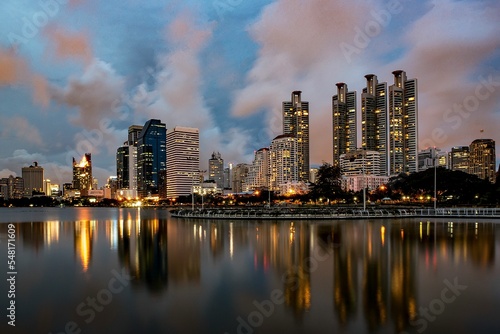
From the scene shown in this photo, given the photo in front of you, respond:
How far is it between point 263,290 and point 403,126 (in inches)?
7778

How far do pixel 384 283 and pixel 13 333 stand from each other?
11.1 meters

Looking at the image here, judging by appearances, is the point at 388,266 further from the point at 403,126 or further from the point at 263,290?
the point at 403,126

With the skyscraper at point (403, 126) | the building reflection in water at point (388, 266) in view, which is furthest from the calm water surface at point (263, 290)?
the skyscraper at point (403, 126)

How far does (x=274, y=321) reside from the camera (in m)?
9.53

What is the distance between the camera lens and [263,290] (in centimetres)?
1241

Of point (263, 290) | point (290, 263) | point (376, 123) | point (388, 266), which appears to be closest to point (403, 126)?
point (376, 123)

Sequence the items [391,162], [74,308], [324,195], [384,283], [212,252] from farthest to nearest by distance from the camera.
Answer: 1. [391,162]
2. [324,195]
3. [212,252]
4. [384,283]
5. [74,308]

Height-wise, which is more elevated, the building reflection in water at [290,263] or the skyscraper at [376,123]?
the skyscraper at [376,123]

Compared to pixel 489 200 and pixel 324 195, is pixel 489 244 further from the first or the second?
pixel 324 195

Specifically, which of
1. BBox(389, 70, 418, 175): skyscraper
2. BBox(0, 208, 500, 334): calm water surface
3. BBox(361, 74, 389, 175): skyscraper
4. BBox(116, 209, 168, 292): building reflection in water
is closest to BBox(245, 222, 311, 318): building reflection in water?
BBox(0, 208, 500, 334): calm water surface

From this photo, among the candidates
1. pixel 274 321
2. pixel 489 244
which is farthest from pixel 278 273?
pixel 489 244

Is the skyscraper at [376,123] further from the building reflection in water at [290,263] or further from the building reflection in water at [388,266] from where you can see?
the building reflection in water at [290,263]

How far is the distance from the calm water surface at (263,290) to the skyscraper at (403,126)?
18241 cm

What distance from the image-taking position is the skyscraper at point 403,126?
189 meters
